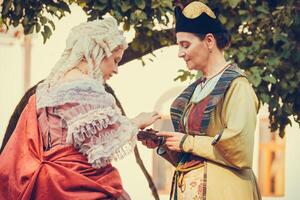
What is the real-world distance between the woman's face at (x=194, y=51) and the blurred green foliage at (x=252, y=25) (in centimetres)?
175

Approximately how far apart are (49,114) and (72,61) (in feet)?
0.85

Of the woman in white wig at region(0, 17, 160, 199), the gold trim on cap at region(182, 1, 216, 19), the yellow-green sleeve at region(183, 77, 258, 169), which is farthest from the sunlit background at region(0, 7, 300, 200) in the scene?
the woman in white wig at region(0, 17, 160, 199)

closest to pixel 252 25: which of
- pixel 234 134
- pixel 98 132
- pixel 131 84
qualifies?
pixel 234 134

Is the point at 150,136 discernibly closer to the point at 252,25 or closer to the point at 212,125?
the point at 212,125

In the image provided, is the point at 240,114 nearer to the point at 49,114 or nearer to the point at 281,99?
the point at 49,114

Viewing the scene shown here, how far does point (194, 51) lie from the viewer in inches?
157

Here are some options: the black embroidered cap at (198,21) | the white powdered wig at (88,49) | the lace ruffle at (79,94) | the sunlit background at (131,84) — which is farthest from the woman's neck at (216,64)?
the sunlit background at (131,84)

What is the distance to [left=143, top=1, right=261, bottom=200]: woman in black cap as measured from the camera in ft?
12.6

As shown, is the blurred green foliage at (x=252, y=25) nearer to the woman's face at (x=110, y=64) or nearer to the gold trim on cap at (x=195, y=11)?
the gold trim on cap at (x=195, y=11)

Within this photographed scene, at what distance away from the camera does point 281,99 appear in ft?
20.0

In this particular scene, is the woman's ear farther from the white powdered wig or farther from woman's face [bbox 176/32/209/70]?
the white powdered wig

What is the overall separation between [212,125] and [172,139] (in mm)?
202

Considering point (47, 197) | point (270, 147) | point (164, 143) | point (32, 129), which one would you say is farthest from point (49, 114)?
point (270, 147)

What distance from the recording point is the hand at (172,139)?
392 cm
